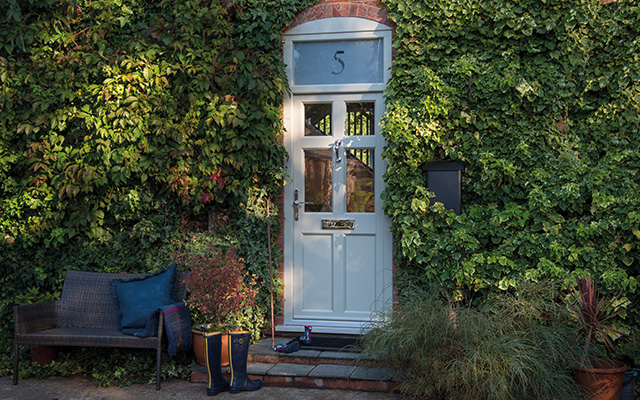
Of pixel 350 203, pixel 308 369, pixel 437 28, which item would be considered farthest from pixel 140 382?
pixel 437 28

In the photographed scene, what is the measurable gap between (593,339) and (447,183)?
1730mm

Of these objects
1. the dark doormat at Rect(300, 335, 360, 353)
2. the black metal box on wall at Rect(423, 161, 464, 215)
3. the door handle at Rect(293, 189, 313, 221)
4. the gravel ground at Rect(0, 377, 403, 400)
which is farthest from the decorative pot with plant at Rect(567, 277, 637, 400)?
the door handle at Rect(293, 189, 313, 221)

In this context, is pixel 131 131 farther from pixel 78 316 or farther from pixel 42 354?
pixel 42 354

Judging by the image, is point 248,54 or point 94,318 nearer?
point 94,318

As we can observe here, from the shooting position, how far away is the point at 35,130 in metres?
5.27

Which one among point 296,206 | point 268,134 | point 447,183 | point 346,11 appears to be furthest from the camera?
point 296,206

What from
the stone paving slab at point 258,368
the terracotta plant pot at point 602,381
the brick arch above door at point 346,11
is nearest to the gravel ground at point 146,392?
the stone paving slab at point 258,368

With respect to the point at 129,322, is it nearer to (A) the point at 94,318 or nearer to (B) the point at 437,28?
(A) the point at 94,318

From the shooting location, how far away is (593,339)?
13.6 ft

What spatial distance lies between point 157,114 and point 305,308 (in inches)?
96.1

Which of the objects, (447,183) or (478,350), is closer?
(478,350)

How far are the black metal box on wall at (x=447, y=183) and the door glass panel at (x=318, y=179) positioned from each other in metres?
1.04

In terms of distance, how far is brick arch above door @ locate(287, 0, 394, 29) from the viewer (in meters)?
5.20

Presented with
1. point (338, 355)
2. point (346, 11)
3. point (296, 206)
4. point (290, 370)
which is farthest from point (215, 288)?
point (346, 11)
